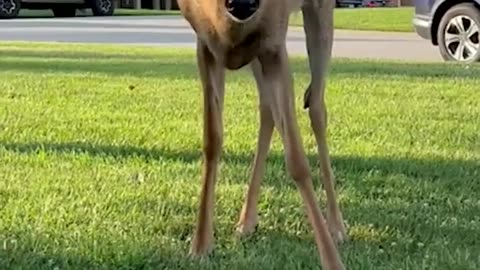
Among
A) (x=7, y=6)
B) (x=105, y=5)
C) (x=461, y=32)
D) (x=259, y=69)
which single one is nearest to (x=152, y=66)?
(x=461, y=32)

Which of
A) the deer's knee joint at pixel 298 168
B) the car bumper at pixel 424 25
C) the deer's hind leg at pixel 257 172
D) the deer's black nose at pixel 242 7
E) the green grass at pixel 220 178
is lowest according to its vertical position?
the car bumper at pixel 424 25

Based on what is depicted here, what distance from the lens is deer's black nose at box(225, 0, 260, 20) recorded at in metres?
3.44

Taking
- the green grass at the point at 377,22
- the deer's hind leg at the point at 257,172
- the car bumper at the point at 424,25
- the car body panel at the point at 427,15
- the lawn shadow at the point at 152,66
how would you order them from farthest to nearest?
the green grass at the point at 377,22 < the car bumper at the point at 424,25 < the car body panel at the point at 427,15 < the lawn shadow at the point at 152,66 < the deer's hind leg at the point at 257,172

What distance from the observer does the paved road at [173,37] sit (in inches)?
648

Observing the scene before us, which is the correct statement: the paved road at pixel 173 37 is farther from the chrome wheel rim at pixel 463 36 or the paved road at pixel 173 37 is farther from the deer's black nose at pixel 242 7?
the deer's black nose at pixel 242 7

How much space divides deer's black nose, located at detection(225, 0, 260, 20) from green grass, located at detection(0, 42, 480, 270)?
863 mm

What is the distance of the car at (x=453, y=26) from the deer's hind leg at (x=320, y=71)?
8.88 m

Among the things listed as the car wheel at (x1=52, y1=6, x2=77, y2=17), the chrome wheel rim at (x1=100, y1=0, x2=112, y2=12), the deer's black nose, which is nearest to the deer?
the deer's black nose

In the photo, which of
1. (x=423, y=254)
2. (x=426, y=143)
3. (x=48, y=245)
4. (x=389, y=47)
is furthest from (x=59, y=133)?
(x=389, y=47)

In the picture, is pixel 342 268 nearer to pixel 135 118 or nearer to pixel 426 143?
pixel 426 143

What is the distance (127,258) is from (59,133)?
310 centimetres

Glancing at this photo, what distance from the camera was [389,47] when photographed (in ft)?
59.7

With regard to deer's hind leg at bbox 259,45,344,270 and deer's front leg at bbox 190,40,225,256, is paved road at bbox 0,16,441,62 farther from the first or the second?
deer's hind leg at bbox 259,45,344,270

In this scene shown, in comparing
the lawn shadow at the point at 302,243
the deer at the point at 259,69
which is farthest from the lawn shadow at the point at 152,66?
the deer at the point at 259,69
